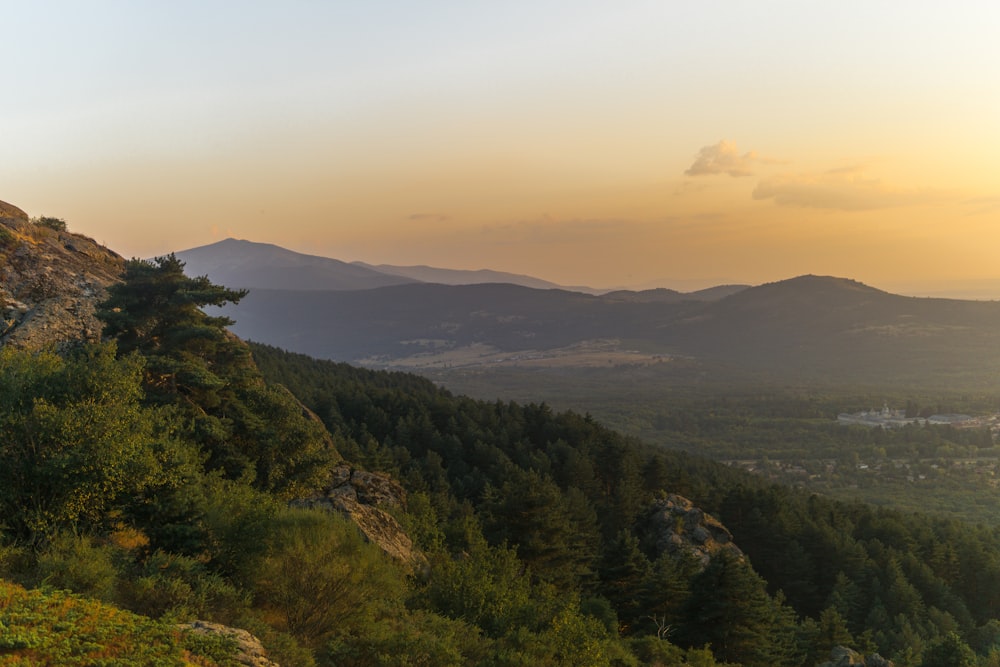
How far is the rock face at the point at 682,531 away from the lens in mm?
56409

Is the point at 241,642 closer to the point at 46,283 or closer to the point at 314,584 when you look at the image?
the point at 314,584

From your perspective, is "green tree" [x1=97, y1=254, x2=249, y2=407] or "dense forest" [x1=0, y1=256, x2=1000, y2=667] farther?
"green tree" [x1=97, y1=254, x2=249, y2=407]

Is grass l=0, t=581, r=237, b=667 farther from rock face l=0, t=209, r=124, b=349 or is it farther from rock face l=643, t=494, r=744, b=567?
rock face l=643, t=494, r=744, b=567

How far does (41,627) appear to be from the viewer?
10.2 meters

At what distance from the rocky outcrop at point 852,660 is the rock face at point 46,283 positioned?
49.8 m

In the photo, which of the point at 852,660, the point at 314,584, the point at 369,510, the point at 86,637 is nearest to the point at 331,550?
the point at 314,584

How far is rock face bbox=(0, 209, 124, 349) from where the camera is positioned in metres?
30.0

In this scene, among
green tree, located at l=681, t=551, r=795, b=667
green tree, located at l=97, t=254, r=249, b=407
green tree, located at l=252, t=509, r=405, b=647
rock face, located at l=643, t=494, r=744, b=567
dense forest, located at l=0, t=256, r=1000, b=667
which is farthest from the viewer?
rock face, located at l=643, t=494, r=744, b=567

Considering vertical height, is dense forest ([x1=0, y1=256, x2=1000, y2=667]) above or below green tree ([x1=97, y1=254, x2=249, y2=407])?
below

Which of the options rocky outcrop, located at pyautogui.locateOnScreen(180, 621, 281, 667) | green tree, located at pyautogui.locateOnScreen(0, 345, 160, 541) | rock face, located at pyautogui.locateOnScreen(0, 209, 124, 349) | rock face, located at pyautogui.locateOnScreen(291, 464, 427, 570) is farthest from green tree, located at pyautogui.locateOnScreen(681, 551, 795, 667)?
rock face, located at pyautogui.locateOnScreen(0, 209, 124, 349)

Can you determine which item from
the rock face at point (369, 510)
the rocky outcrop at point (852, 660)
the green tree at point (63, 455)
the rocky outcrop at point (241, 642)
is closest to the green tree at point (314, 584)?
the rocky outcrop at point (241, 642)

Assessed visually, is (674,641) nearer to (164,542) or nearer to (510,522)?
(510,522)

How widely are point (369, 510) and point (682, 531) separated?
43783 millimetres

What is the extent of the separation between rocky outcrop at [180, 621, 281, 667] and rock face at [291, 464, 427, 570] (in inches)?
389
